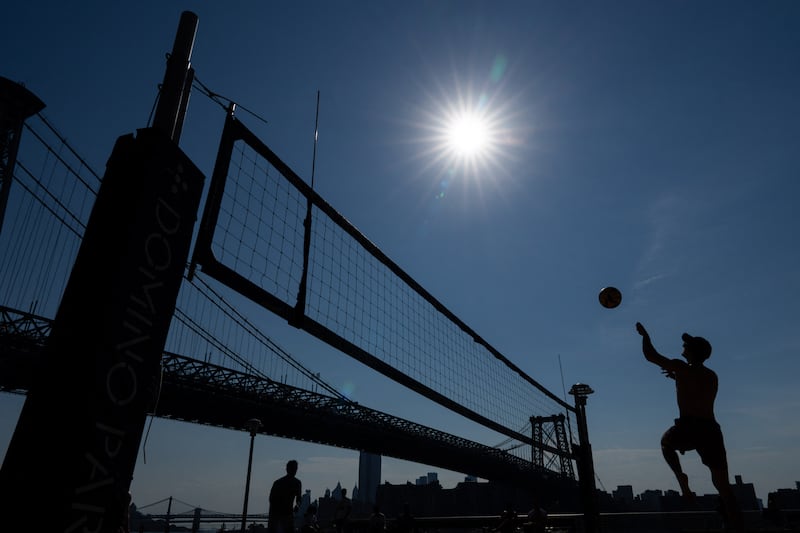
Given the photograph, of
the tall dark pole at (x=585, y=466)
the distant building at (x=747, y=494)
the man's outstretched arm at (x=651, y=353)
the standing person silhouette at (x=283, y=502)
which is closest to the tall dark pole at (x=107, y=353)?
the man's outstretched arm at (x=651, y=353)

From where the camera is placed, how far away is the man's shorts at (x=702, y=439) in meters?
3.92

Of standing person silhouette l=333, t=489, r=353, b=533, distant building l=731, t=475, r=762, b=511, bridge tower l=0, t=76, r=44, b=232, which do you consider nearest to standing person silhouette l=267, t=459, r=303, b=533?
standing person silhouette l=333, t=489, r=353, b=533

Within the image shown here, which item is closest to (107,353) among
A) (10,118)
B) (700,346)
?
(700,346)

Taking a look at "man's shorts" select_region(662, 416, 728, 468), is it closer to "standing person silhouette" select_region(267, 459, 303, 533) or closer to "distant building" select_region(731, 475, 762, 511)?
"standing person silhouette" select_region(267, 459, 303, 533)

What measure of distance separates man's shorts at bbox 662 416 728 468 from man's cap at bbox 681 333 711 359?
612 millimetres

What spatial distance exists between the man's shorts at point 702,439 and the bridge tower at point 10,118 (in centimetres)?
3736

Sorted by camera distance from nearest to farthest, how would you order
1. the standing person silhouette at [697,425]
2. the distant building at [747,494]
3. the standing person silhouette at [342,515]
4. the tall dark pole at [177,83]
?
1. the tall dark pole at [177,83]
2. the standing person silhouette at [697,425]
3. the standing person silhouette at [342,515]
4. the distant building at [747,494]

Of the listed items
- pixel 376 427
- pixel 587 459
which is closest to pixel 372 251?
pixel 587 459

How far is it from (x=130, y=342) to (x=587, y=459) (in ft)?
33.4

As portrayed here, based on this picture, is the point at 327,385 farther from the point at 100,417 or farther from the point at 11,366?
the point at 100,417

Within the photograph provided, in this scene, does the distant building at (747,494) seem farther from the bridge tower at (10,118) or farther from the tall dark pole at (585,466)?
the bridge tower at (10,118)

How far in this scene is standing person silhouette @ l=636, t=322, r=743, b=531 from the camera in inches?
154

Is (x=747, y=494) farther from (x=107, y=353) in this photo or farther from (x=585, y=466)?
(x=107, y=353)

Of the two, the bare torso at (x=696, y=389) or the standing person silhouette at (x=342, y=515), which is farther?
the standing person silhouette at (x=342, y=515)
